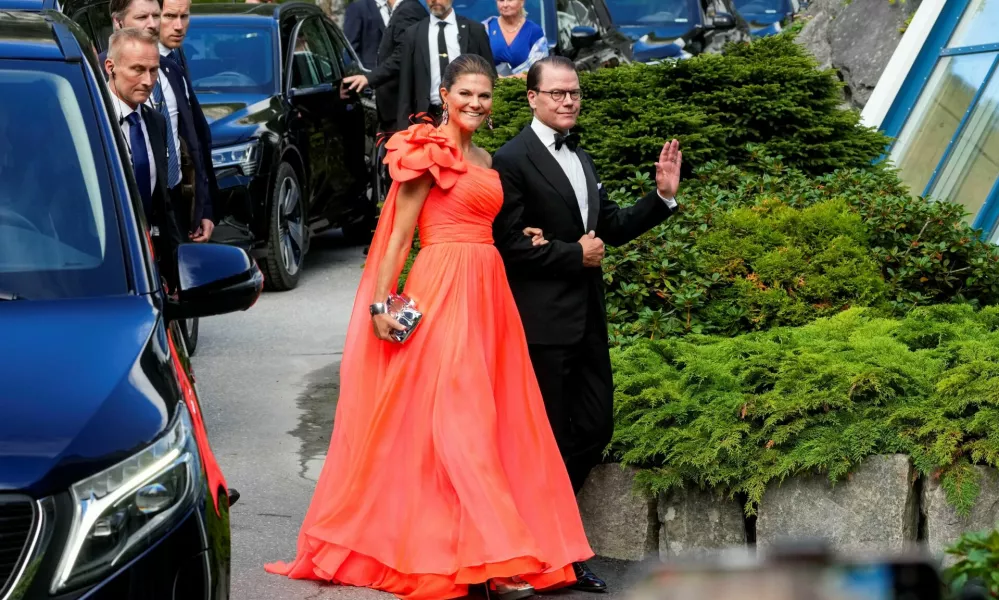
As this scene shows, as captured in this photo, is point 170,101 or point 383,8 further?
point 383,8

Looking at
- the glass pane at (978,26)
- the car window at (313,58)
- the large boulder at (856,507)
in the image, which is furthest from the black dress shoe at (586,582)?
the car window at (313,58)

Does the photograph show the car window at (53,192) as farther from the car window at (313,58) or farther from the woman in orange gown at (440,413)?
the car window at (313,58)

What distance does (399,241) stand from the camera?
18.0 feet

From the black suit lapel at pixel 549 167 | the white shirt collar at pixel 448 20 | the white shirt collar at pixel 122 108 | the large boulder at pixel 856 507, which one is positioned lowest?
the large boulder at pixel 856 507

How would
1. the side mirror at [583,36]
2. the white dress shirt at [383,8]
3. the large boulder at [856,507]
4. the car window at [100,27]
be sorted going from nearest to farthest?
the large boulder at [856,507] → the car window at [100,27] → the side mirror at [583,36] → the white dress shirt at [383,8]

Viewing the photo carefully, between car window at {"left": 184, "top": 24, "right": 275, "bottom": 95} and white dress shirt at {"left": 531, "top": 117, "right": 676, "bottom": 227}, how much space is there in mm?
6151

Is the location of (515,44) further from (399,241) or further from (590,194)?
Result: (399,241)

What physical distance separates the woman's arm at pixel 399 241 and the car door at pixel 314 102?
6.10 metres

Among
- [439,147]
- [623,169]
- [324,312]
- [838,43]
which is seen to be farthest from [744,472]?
[838,43]

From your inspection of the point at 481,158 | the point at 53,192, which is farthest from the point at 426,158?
the point at 53,192

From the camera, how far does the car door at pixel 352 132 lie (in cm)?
1250

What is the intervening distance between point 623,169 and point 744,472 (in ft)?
12.3

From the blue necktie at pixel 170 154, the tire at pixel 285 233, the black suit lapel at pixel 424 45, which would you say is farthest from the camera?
the tire at pixel 285 233

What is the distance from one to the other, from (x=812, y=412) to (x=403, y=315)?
1.67 metres
